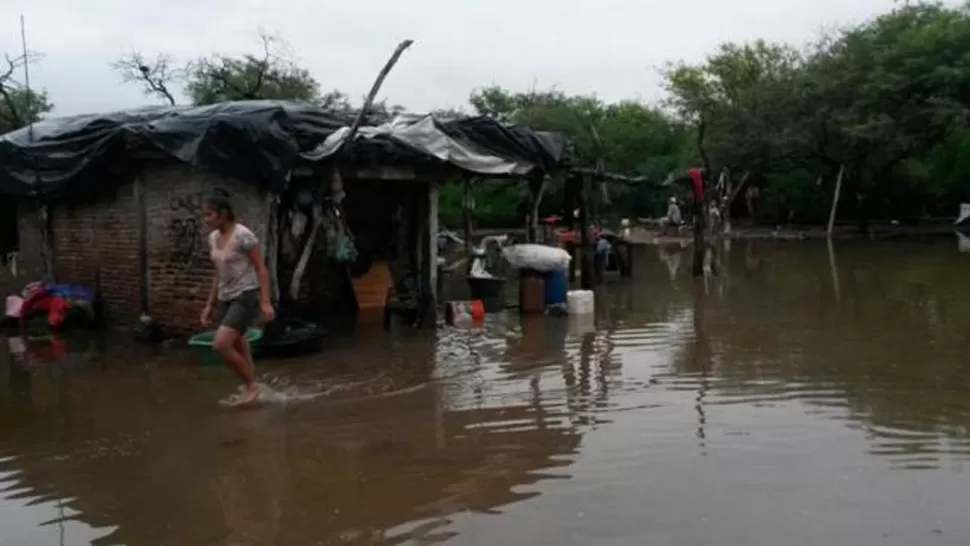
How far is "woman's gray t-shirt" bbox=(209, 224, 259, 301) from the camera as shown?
330 inches

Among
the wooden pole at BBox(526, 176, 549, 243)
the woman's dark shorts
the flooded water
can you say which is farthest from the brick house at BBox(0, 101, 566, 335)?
the woman's dark shorts

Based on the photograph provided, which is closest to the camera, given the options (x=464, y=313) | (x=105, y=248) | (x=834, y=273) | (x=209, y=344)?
(x=209, y=344)

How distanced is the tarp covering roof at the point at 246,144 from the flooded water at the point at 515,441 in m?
2.23

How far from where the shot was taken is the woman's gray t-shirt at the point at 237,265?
8.38m

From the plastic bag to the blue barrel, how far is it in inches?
3.0

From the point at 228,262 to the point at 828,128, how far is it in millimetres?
31670

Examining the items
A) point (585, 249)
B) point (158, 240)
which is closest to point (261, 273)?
point (158, 240)

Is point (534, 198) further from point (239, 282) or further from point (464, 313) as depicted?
point (239, 282)

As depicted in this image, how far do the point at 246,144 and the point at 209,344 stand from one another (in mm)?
2325

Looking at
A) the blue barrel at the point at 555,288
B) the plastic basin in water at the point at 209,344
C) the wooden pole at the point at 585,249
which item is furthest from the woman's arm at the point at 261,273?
the wooden pole at the point at 585,249

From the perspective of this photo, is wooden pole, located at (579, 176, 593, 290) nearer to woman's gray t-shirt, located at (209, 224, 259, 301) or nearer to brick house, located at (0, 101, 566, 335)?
brick house, located at (0, 101, 566, 335)

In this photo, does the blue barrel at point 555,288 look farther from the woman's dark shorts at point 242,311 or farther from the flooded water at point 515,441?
the woman's dark shorts at point 242,311

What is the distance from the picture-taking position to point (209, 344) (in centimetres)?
1062

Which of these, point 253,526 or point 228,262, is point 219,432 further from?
point 253,526
